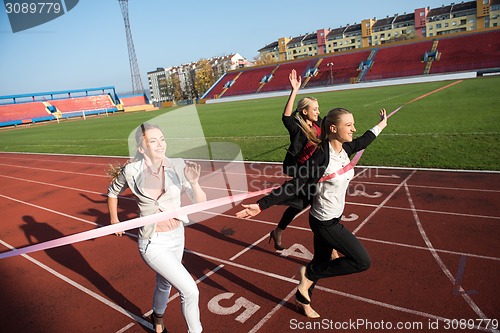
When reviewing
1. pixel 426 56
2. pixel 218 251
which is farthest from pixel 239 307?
pixel 426 56

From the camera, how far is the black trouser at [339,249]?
315cm

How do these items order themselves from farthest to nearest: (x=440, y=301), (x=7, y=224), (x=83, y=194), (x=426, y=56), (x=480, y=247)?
(x=426, y=56) < (x=83, y=194) < (x=7, y=224) < (x=480, y=247) < (x=440, y=301)

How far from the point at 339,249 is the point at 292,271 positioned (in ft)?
5.10

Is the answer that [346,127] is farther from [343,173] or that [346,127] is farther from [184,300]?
[184,300]

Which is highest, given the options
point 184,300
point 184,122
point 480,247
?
point 184,122

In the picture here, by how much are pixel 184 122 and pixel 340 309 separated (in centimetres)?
269

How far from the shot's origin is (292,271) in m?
4.58

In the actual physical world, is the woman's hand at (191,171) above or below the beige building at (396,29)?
below

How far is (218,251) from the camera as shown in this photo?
5449mm

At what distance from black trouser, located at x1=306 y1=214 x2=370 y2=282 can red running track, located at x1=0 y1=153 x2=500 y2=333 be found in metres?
0.69

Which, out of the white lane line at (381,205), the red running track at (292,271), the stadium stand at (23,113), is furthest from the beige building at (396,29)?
the red running track at (292,271)

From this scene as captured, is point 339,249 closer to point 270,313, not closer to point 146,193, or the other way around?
point 270,313

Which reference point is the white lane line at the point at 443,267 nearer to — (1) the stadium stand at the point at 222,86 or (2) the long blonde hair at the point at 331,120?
(2) the long blonde hair at the point at 331,120

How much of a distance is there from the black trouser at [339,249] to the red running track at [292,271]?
688 mm
